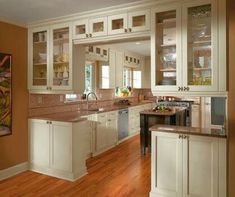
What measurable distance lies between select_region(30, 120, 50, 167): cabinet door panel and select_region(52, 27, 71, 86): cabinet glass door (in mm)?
798

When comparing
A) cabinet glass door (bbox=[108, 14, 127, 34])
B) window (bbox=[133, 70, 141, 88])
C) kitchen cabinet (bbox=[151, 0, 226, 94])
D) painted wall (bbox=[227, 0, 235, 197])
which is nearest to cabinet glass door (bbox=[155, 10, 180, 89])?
kitchen cabinet (bbox=[151, 0, 226, 94])

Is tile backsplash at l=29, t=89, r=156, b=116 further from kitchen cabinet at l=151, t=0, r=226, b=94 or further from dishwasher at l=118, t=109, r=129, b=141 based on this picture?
kitchen cabinet at l=151, t=0, r=226, b=94

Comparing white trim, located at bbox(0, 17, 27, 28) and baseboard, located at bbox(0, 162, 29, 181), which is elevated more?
white trim, located at bbox(0, 17, 27, 28)

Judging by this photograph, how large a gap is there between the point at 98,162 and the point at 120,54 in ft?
10.9

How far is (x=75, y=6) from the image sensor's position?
2900mm

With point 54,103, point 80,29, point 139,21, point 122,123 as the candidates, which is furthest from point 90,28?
point 122,123

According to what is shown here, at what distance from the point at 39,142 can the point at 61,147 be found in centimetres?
53

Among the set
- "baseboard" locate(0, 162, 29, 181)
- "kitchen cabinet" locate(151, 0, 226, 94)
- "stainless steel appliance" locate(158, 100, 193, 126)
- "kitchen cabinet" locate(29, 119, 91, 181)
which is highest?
"kitchen cabinet" locate(151, 0, 226, 94)

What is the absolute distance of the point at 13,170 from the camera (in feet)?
12.0

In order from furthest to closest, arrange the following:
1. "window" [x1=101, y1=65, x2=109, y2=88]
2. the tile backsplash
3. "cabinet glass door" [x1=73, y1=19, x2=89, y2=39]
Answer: "window" [x1=101, y1=65, x2=109, y2=88] < the tile backsplash < "cabinet glass door" [x1=73, y1=19, x2=89, y2=39]

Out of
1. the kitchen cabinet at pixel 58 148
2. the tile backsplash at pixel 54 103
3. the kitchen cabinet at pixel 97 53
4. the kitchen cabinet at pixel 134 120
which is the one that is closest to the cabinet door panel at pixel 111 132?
the tile backsplash at pixel 54 103

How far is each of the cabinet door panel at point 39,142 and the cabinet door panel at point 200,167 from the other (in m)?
2.28

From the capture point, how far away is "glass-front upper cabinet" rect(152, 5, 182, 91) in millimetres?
2590

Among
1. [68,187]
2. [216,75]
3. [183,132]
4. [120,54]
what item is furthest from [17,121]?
[120,54]
